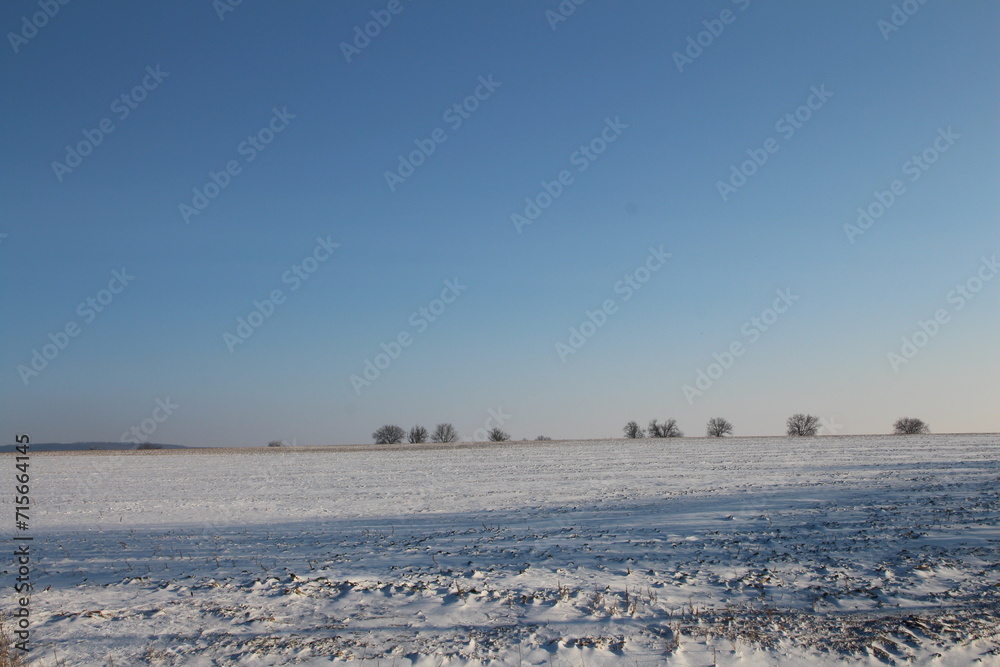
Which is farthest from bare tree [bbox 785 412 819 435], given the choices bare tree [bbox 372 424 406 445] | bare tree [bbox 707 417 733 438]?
bare tree [bbox 372 424 406 445]

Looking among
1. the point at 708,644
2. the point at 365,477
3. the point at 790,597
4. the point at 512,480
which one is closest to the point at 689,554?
the point at 790,597

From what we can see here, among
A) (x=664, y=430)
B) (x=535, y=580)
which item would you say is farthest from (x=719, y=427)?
(x=535, y=580)

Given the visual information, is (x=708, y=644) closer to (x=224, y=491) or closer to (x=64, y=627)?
(x=64, y=627)

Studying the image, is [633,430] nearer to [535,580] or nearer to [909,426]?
[909,426]

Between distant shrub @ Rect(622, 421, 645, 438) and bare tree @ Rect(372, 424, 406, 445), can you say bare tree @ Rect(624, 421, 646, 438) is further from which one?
bare tree @ Rect(372, 424, 406, 445)

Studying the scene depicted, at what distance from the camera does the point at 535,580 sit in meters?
11.7

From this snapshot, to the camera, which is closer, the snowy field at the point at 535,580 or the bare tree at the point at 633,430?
the snowy field at the point at 535,580

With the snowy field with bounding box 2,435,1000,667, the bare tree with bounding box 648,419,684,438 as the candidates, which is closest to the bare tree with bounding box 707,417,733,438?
the bare tree with bounding box 648,419,684,438

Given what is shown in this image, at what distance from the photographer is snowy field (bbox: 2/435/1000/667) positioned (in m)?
8.46

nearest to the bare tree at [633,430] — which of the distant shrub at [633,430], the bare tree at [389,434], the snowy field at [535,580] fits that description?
the distant shrub at [633,430]

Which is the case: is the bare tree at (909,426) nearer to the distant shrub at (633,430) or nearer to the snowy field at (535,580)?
the distant shrub at (633,430)

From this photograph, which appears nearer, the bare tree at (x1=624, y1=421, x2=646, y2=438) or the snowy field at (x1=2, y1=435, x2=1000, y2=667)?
the snowy field at (x1=2, y1=435, x2=1000, y2=667)

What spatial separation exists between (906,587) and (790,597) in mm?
2189

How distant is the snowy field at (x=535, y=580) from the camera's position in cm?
846
